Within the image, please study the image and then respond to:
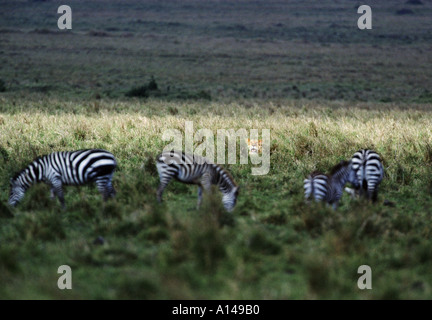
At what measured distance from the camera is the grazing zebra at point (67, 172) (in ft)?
25.1

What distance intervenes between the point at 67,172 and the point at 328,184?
3.89m

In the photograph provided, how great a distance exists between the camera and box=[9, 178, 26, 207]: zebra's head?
7727 millimetres

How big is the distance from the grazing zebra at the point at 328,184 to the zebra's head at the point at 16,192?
4.28 metres

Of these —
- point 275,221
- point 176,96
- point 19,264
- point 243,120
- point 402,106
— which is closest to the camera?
point 19,264

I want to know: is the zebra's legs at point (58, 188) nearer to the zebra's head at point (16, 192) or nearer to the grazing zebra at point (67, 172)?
the grazing zebra at point (67, 172)

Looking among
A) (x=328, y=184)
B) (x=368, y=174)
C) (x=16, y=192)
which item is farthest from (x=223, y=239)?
(x=16, y=192)

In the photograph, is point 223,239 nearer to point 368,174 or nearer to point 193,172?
point 193,172

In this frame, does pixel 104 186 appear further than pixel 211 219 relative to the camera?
Yes

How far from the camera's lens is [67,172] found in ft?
25.2

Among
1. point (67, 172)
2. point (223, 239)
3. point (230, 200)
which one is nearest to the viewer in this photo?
point (223, 239)
